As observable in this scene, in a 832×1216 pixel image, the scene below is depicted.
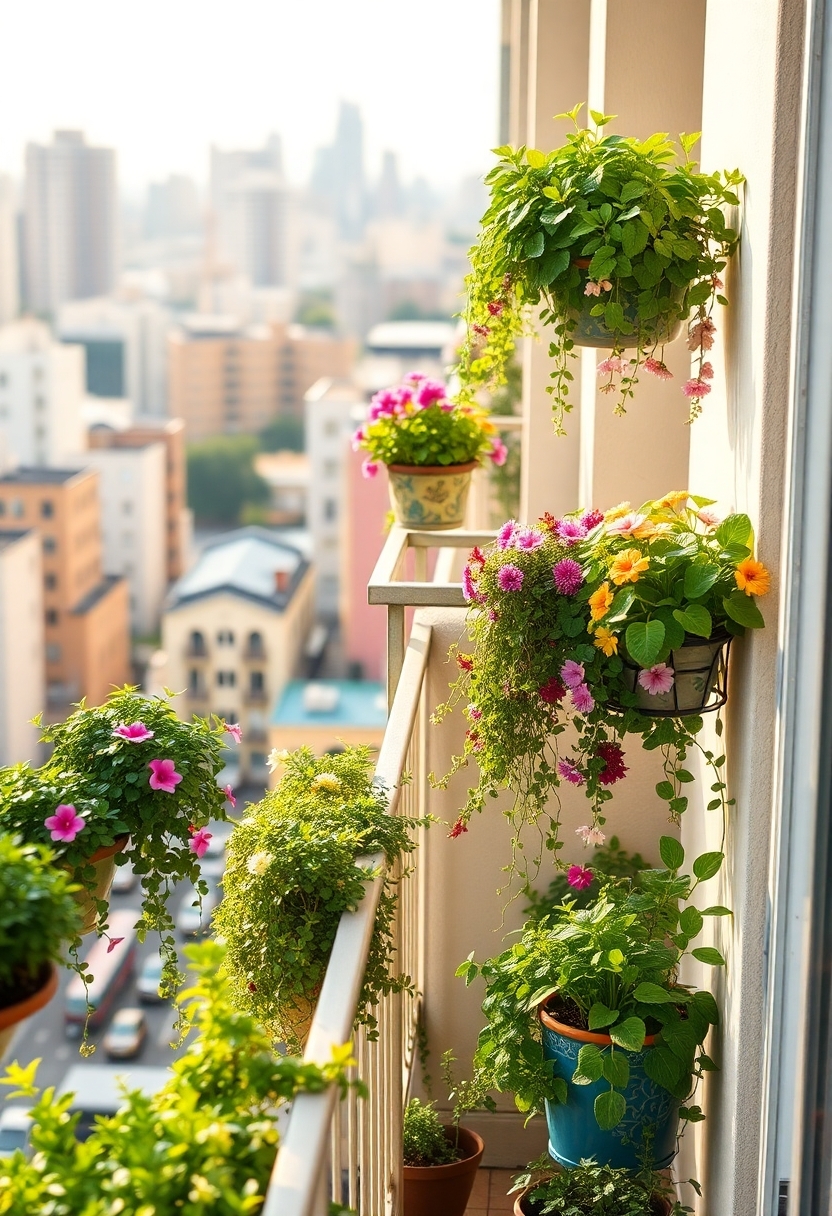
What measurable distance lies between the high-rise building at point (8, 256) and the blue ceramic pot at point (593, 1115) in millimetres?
55055

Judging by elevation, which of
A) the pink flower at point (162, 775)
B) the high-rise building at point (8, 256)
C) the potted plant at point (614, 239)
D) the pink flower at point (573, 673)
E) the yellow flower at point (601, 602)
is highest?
the high-rise building at point (8, 256)

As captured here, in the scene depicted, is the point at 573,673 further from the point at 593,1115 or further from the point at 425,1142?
the point at 425,1142

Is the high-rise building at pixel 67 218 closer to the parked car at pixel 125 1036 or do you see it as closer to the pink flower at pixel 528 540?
the parked car at pixel 125 1036

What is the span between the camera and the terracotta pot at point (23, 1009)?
1.27 m

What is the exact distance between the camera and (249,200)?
2350 inches

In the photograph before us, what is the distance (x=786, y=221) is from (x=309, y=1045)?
107 cm

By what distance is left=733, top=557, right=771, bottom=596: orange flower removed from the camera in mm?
1675

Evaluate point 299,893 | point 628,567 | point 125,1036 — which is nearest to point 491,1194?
point 299,893

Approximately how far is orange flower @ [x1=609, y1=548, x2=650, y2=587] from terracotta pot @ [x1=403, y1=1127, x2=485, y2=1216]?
1234mm

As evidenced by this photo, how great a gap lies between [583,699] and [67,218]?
5907 cm

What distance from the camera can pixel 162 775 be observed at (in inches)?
73.2

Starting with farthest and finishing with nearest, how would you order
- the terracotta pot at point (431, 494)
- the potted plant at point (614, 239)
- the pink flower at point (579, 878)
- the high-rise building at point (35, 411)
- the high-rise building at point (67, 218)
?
the high-rise building at point (67, 218) → the high-rise building at point (35, 411) → the terracotta pot at point (431, 494) → the pink flower at point (579, 878) → the potted plant at point (614, 239)

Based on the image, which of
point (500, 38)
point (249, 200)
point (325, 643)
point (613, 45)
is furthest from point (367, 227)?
point (613, 45)

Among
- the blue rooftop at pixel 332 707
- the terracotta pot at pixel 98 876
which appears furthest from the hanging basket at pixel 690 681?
the blue rooftop at pixel 332 707
